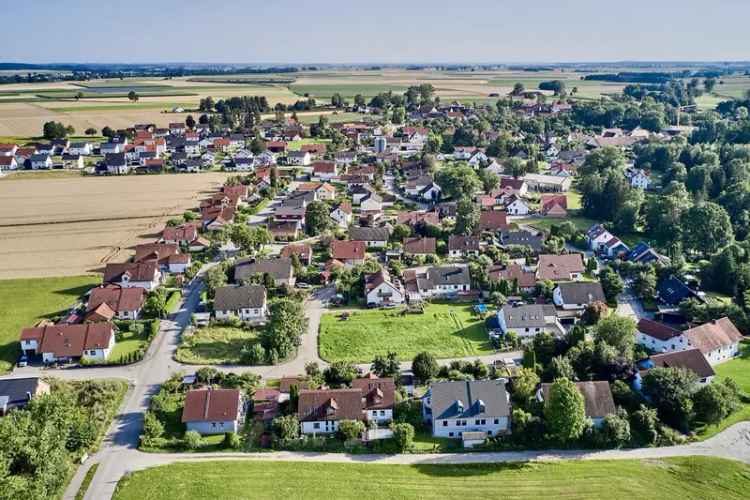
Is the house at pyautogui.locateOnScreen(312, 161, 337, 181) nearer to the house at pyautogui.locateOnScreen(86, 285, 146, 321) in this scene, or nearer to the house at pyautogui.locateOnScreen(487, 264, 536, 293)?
the house at pyautogui.locateOnScreen(487, 264, 536, 293)

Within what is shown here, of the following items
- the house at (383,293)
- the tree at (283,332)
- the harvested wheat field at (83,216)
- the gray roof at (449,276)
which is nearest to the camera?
the tree at (283,332)

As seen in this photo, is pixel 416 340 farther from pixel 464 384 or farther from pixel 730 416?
pixel 730 416

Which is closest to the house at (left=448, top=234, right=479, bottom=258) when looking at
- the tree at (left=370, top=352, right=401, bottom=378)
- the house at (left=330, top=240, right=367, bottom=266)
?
the house at (left=330, top=240, right=367, bottom=266)

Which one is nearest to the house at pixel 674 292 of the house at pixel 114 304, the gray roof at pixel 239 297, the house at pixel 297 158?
the gray roof at pixel 239 297

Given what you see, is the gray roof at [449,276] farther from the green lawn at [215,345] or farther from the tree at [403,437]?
the tree at [403,437]

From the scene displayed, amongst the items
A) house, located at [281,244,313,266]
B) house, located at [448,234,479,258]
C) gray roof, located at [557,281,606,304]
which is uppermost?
house, located at [448,234,479,258]

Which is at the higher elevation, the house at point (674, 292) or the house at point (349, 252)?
the house at point (349, 252)
